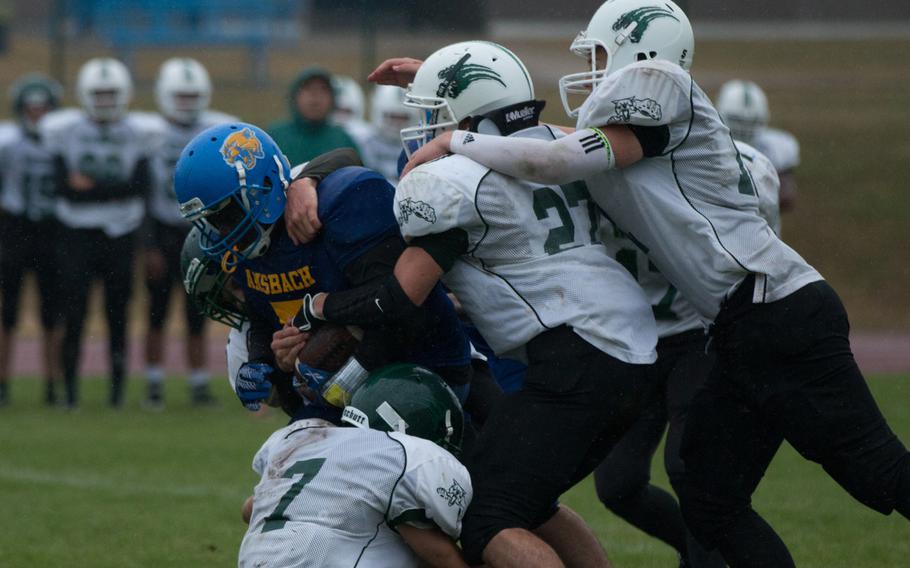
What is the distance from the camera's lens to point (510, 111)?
4223 millimetres

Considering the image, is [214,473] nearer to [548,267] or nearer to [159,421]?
[159,421]

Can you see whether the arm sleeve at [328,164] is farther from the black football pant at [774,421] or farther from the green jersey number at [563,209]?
the black football pant at [774,421]

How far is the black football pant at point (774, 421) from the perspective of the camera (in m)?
3.96

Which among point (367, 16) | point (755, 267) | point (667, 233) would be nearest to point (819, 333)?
point (755, 267)

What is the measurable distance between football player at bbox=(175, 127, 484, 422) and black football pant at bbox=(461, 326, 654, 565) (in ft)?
1.26

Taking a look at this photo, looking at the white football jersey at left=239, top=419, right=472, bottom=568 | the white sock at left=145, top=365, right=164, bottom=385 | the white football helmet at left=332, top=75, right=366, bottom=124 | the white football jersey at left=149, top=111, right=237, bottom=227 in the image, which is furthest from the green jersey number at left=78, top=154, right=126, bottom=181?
the white football jersey at left=239, top=419, right=472, bottom=568

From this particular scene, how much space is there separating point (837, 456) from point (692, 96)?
110 centimetres

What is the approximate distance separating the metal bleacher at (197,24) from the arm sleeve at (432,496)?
591 inches

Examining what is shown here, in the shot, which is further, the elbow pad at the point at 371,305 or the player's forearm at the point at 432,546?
the elbow pad at the point at 371,305

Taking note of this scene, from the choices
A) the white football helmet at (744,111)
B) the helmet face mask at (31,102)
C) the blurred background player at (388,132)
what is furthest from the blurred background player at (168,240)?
the white football helmet at (744,111)

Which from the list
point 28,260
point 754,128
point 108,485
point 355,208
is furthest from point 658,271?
point 28,260

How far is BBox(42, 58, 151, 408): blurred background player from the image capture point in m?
9.64

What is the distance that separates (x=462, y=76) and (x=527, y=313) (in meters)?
0.78

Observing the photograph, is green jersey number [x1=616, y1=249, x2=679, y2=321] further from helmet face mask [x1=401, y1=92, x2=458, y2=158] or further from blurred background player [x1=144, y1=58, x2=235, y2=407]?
blurred background player [x1=144, y1=58, x2=235, y2=407]
